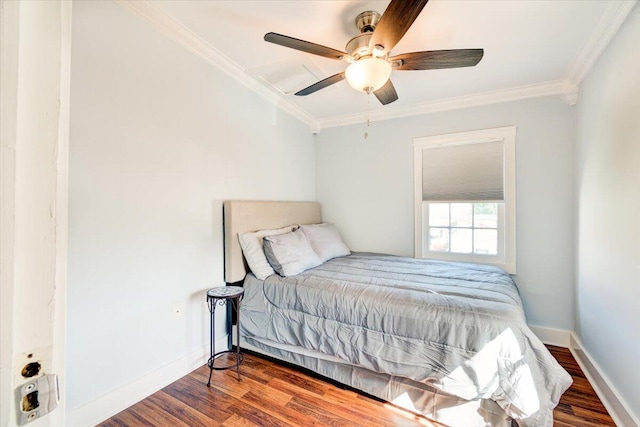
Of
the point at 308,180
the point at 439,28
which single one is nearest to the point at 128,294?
the point at 308,180

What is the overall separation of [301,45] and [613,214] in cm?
228

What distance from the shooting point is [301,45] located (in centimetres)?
165

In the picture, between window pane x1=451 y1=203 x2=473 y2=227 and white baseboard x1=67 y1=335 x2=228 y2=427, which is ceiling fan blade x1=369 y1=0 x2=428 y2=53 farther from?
white baseboard x1=67 y1=335 x2=228 y2=427

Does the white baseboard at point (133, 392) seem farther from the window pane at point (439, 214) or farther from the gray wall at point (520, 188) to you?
the window pane at point (439, 214)

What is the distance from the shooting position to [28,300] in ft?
1.40

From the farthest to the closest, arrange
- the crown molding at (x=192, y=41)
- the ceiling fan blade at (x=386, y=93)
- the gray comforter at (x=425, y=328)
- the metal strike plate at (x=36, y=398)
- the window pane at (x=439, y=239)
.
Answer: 1. the window pane at (x=439, y=239)
2. the ceiling fan blade at (x=386, y=93)
3. the crown molding at (x=192, y=41)
4. the gray comforter at (x=425, y=328)
5. the metal strike plate at (x=36, y=398)

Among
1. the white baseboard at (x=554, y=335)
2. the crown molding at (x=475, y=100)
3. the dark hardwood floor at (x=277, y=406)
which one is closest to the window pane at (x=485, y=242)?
the white baseboard at (x=554, y=335)

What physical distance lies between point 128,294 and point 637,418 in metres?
3.01

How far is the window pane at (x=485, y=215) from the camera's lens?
2.93 m

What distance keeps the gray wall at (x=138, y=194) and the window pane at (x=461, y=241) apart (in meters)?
2.49

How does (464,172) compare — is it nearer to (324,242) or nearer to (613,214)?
(613,214)

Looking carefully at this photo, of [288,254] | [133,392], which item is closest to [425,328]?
[288,254]

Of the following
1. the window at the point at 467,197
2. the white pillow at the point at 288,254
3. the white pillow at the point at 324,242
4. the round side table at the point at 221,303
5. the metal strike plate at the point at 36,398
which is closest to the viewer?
the metal strike plate at the point at 36,398

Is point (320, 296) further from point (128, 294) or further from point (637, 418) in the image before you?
point (637, 418)
